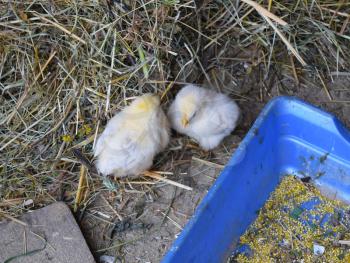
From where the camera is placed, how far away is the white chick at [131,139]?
2.01 metres

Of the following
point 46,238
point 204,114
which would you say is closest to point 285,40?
point 204,114

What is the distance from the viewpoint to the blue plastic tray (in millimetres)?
1851

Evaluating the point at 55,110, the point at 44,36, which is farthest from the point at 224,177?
the point at 44,36

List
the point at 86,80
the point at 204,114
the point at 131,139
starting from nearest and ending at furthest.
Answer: the point at 131,139 → the point at 204,114 → the point at 86,80

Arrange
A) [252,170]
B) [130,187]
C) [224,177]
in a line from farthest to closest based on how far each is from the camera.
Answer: [130,187]
[252,170]
[224,177]

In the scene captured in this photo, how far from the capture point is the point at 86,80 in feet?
7.34

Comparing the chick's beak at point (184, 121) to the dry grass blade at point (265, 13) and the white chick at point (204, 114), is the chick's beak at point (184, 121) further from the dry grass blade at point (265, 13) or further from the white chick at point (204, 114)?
the dry grass blade at point (265, 13)

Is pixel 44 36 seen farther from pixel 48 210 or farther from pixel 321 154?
pixel 321 154

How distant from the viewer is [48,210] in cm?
209

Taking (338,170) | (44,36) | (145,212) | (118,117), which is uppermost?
(44,36)

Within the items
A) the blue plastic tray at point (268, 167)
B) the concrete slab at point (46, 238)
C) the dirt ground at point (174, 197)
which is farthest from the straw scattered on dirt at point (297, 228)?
the concrete slab at point (46, 238)

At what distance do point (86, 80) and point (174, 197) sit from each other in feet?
1.95

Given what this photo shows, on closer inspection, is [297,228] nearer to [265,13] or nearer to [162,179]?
[162,179]

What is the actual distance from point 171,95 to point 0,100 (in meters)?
0.70
